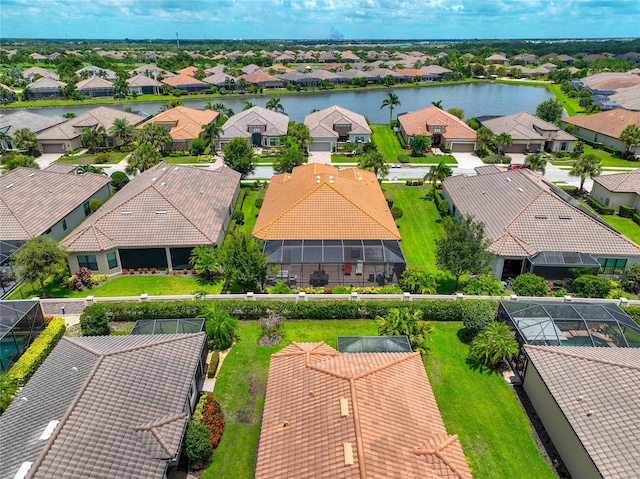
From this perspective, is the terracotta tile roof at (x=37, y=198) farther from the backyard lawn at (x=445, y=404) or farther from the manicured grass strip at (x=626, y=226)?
the manicured grass strip at (x=626, y=226)

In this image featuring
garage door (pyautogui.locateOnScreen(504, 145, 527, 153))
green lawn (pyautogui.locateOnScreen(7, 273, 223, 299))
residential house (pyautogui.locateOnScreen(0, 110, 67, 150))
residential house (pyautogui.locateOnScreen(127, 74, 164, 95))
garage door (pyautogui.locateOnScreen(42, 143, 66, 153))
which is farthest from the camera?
residential house (pyautogui.locateOnScreen(127, 74, 164, 95))

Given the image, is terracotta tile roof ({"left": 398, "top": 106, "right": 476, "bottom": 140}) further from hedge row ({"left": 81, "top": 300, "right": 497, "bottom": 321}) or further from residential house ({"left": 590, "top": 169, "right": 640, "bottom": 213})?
hedge row ({"left": 81, "top": 300, "right": 497, "bottom": 321})

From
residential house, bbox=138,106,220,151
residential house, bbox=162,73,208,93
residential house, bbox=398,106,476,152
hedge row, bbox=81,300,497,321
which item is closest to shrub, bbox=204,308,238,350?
hedge row, bbox=81,300,497,321

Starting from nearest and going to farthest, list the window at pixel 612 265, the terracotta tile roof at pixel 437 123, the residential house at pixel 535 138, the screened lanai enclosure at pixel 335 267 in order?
the screened lanai enclosure at pixel 335 267 → the window at pixel 612 265 → the residential house at pixel 535 138 → the terracotta tile roof at pixel 437 123

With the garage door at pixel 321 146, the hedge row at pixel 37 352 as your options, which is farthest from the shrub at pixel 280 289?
the garage door at pixel 321 146

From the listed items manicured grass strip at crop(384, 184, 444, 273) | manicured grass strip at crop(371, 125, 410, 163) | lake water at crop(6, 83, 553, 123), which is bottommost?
manicured grass strip at crop(384, 184, 444, 273)

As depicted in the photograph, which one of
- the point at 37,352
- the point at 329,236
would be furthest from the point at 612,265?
the point at 37,352
